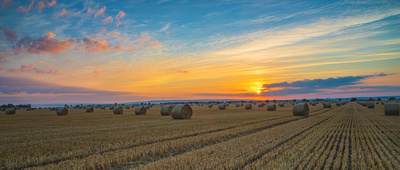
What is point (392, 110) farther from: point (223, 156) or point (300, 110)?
point (223, 156)

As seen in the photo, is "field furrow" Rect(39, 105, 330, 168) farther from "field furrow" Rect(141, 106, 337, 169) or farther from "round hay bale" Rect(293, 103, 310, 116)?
"round hay bale" Rect(293, 103, 310, 116)

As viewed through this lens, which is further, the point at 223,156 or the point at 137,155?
the point at 137,155

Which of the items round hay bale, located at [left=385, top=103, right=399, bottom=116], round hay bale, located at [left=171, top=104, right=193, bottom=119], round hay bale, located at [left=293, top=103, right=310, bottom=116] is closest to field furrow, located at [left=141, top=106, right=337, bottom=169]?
round hay bale, located at [left=171, top=104, right=193, bottom=119]

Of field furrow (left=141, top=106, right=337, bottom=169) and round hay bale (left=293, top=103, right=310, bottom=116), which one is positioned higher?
round hay bale (left=293, top=103, right=310, bottom=116)

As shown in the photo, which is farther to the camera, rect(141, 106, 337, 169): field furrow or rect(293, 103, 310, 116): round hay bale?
rect(293, 103, 310, 116): round hay bale

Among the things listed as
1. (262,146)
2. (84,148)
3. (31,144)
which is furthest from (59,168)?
(262,146)

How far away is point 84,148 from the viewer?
8938 mm

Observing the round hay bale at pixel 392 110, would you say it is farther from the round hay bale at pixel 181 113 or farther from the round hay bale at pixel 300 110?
the round hay bale at pixel 181 113

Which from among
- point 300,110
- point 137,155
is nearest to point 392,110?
point 300,110

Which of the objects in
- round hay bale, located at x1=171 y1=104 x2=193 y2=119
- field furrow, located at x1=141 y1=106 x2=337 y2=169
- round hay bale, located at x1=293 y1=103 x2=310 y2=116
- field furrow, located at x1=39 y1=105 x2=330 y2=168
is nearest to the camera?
field furrow, located at x1=141 y1=106 x2=337 y2=169

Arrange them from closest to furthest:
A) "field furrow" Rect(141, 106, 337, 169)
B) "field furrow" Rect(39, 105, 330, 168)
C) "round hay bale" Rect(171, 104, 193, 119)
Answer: "field furrow" Rect(141, 106, 337, 169), "field furrow" Rect(39, 105, 330, 168), "round hay bale" Rect(171, 104, 193, 119)

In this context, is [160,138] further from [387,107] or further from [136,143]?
[387,107]

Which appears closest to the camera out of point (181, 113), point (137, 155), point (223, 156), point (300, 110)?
point (223, 156)

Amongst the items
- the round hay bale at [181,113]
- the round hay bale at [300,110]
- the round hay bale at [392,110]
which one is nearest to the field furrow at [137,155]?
the round hay bale at [181,113]
